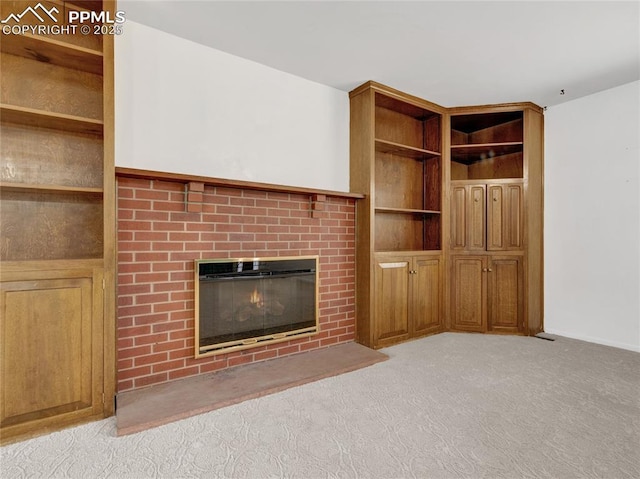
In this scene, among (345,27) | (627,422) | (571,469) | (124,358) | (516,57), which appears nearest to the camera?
(571,469)

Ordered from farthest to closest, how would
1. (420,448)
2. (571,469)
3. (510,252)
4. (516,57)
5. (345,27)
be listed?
(510,252) < (516,57) < (345,27) < (420,448) < (571,469)

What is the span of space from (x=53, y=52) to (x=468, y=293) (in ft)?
13.1

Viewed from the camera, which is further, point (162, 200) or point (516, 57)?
point (516, 57)

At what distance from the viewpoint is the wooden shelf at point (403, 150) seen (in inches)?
130

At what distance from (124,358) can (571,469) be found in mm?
2484

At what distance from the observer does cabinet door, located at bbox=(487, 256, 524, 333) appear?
11.8 ft

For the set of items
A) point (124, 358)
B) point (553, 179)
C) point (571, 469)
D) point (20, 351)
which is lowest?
point (571, 469)

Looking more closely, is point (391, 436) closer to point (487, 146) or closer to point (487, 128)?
point (487, 146)

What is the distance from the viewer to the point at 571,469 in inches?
58.7

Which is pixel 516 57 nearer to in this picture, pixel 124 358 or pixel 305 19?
pixel 305 19

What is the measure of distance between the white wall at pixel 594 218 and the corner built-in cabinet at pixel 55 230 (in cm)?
416

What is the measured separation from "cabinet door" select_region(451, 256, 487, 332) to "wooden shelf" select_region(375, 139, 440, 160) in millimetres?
1186

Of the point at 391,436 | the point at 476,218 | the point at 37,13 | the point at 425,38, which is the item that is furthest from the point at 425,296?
the point at 37,13

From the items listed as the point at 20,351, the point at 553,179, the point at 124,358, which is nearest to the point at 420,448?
the point at 124,358
